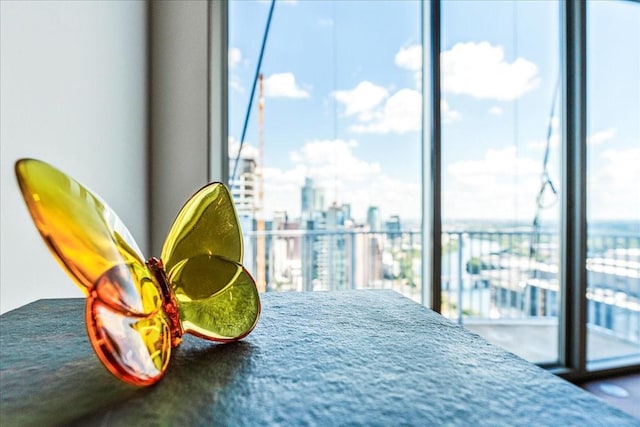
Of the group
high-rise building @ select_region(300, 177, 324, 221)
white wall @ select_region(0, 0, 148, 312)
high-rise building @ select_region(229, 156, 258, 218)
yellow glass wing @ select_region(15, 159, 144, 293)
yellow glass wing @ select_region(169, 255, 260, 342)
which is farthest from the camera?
high-rise building @ select_region(300, 177, 324, 221)

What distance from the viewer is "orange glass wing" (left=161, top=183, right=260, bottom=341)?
0.49 m

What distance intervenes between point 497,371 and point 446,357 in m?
0.06

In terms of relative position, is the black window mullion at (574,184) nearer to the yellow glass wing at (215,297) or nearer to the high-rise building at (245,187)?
the high-rise building at (245,187)

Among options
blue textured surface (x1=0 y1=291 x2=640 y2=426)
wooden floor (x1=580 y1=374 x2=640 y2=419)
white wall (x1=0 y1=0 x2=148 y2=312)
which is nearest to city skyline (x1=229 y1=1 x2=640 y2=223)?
white wall (x1=0 y1=0 x2=148 y2=312)

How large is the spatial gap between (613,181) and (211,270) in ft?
9.16

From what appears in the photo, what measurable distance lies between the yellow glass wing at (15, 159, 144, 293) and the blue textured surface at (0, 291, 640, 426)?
0.11 meters

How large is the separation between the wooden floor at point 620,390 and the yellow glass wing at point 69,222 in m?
2.57

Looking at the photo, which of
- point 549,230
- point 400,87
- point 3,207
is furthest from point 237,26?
point 549,230

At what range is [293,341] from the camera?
0.50 metres

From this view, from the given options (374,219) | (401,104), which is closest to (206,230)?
(374,219)

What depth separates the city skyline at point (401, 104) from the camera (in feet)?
6.65

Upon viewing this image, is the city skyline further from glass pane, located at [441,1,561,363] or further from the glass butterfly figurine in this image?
the glass butterfly figurine

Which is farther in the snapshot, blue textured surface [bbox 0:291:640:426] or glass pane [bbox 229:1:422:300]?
glass pane [bbox 229:1:422:300]

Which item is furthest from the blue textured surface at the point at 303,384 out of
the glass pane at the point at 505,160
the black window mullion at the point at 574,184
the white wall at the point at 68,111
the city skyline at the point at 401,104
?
the black window mullion at the point at 574,184
